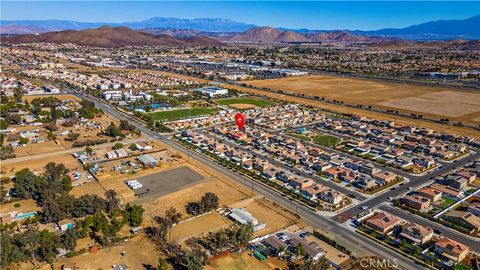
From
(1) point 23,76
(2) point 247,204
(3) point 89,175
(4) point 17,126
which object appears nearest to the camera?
(2) point 247,204

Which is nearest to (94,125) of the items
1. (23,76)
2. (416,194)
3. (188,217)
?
(188,217)

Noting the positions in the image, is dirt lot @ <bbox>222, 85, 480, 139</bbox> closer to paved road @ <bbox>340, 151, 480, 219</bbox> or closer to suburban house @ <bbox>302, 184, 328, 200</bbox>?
paved road @ <bbox>340, 151, 480, 219</bbox>

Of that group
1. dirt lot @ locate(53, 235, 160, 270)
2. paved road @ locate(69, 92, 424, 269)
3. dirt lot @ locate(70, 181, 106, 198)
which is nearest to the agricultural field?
paved road @ locate(69, 92, 424, 269)

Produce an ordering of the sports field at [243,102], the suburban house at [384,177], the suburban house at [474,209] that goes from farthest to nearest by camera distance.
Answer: the sports field at [243,102] → the suburban house at [384,177] → the suburban house at [474,209]

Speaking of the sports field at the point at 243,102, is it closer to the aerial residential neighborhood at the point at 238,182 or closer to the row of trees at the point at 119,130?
the aerial residential neighborhood at the point at 238,182

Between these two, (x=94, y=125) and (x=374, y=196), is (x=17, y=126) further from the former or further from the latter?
(x=374, y=196)

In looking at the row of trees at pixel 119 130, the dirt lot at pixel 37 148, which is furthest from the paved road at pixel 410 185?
the dirt lot at pixel 37 148
